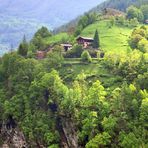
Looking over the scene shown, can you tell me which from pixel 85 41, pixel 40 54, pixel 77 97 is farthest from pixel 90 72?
pixel 40 54

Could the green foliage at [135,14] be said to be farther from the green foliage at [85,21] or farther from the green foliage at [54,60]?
the green foliage at [54,60]

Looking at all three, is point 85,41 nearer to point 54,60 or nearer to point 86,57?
point 86,57

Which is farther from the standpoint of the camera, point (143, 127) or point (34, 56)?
point (34, 56)

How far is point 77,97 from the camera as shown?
283ft

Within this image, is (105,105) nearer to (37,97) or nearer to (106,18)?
(37,97)

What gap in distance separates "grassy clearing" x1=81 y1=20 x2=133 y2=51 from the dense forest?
5.66 feet

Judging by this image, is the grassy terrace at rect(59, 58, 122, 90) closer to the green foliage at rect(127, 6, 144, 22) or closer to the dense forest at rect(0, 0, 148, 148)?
the dense forest at rect(0, 0, 148, 148)

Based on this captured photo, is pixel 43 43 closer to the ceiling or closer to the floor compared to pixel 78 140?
closer to the ceiling

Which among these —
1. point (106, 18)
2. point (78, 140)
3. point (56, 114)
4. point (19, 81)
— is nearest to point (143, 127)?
point (78, 140)

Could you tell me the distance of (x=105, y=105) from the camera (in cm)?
8256

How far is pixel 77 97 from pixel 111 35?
50.1m

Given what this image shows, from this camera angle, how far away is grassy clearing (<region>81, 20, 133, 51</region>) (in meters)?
122

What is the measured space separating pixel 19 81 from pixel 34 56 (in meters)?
18.3

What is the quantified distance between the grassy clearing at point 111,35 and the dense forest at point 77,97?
1.72m
